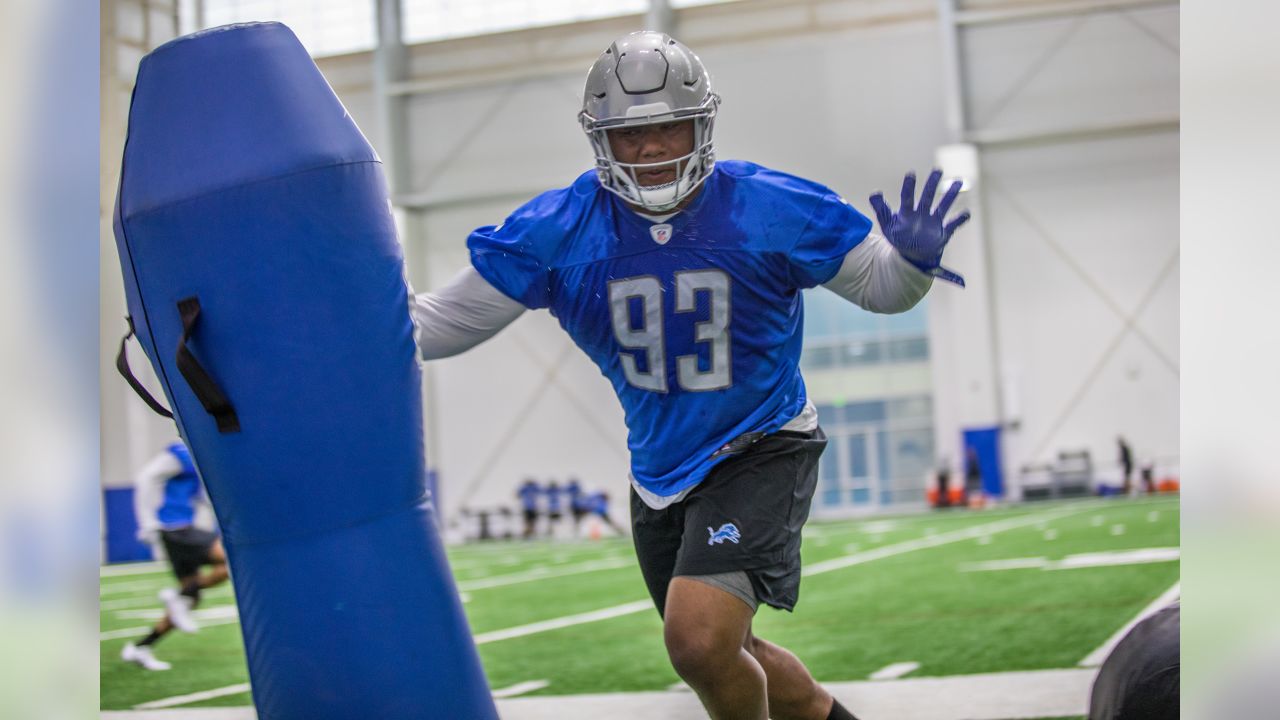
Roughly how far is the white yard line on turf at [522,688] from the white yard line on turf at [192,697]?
1109mm

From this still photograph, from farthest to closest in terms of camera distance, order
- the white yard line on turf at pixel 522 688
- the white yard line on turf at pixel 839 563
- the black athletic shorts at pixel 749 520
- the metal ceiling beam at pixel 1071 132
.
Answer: the metal ceiling beam at pixel 1071 132
the white yard line on turf at pixel 839 563
the white yard line on turf at pixel 522 688
the black athletic shorts at pixel 749 520

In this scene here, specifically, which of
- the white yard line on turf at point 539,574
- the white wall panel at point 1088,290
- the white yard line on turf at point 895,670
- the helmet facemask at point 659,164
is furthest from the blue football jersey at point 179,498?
the white wall panel at point 1088,290

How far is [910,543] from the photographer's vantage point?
38.9 feet

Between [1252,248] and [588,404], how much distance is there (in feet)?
67.3

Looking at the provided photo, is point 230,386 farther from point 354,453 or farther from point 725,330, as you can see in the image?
point 725,330

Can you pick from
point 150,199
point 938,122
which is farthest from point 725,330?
point 938,122

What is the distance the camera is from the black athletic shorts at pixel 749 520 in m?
2.89

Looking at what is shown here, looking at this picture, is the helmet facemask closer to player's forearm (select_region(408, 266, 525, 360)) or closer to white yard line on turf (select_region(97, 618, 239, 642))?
player's forearm (select_region(408, 266, 525, 360))

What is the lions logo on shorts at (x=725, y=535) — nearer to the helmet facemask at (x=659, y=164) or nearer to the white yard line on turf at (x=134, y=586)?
the helmet facemask at (x=659, y=164)

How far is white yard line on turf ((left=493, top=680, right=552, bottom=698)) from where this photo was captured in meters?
4.96

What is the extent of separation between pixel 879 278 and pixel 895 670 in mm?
2256

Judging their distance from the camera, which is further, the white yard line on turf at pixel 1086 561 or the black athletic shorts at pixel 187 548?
the white yard line on turf at pixel 1086 561

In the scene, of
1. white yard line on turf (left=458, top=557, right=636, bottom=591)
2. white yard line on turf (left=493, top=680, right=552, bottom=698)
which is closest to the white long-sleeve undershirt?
white yard line on turf (left=493, top=680, right=552, bottom=698)

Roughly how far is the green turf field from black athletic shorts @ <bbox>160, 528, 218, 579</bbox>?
420 mm
